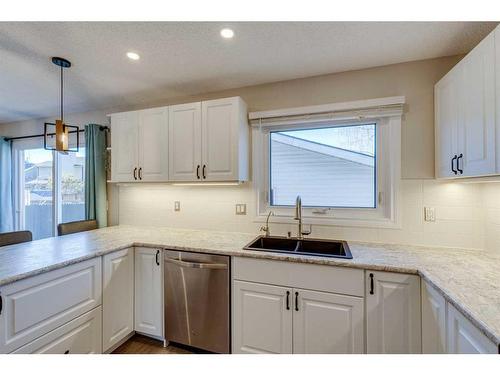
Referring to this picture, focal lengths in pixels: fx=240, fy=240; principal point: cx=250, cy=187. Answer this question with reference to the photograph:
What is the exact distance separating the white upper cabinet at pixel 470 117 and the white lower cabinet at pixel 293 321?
104 centimetres

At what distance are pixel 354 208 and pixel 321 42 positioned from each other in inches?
53.0

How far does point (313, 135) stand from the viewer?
89.4 inches

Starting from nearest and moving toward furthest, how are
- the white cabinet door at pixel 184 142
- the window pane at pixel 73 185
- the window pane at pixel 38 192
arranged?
the white cabinet door at pixel 184 142 < the window pane at pixel 73 185 < the window pane at pixel 38 192

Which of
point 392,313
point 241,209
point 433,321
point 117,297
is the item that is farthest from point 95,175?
point 433,321

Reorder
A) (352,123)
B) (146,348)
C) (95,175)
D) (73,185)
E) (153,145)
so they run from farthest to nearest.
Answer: (73,185)
(95,175)
(153,145)
(352,123)
(146,348)

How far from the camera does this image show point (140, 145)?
2451 mm

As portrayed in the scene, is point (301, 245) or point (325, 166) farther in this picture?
point (325, 166)

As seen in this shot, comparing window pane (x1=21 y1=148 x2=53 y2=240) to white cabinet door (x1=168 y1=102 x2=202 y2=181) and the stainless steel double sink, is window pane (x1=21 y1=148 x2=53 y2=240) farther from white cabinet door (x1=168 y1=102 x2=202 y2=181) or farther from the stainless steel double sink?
the stainless steel double sink

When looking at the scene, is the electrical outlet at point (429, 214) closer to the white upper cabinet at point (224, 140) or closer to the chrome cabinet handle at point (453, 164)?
the chrome cabinet handle at point (453, 164)

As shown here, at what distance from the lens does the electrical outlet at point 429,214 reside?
6.08ft

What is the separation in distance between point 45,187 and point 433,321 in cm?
454

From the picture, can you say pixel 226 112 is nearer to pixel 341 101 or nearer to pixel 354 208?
pixel 341 101

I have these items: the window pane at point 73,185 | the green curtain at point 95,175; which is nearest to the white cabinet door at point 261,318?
the green curtain at point 95,175

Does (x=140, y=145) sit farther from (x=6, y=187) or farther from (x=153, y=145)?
(x=6, y=187)
